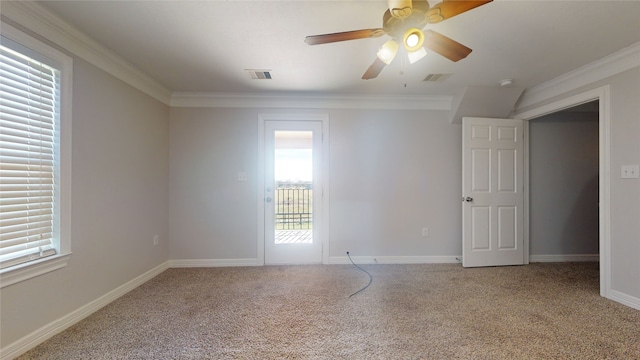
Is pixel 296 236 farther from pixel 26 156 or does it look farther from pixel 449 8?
pixel 449 8

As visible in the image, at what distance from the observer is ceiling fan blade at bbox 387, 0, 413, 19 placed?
1.21 metres

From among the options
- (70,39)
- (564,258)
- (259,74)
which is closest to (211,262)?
(259,74)

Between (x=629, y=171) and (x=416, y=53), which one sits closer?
(x=416, y=53)

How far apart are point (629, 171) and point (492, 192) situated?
3.86 ft

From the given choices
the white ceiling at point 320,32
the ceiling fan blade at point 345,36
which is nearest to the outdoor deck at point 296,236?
the white ceiling at point 320,32

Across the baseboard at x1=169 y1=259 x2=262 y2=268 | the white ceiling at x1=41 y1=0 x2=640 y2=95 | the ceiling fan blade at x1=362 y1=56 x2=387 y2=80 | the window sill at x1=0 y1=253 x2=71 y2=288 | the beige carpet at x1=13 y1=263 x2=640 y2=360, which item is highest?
the white ceiling at x1=41 y1=0 x2=640 y2=95

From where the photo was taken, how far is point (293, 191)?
3.39 meters

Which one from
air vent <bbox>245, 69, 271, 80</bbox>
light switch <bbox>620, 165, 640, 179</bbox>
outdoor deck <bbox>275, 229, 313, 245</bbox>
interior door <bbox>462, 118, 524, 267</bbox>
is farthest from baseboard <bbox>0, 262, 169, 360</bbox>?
light switch <bbox>620, 165, 640, 179</bbox>

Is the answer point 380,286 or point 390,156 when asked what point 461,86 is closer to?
point 390,156

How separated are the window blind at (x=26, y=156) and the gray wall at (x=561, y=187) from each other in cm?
512

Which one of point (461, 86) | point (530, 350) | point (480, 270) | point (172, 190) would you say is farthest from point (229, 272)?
point (461, 86)

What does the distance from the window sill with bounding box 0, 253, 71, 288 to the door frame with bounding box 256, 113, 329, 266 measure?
6.02 feet

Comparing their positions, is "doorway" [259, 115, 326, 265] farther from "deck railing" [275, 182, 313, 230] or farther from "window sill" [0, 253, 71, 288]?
"window sill" [0, 253, 71, 288]

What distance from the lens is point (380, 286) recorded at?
2.64m
